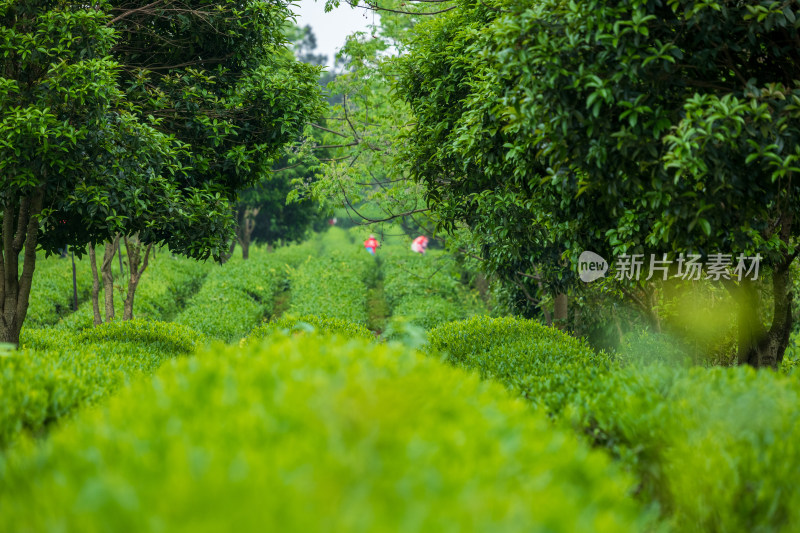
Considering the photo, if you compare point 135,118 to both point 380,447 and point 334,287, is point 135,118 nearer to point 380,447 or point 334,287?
point 380,447

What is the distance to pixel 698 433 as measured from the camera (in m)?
3.78

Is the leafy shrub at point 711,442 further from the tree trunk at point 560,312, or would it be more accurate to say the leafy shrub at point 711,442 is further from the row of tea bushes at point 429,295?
the row of tea bushes at point 429,295

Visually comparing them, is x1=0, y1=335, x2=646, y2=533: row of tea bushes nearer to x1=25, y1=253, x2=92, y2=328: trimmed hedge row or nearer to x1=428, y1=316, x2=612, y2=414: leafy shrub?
x1=428, y1=316, x2=612, y2=414: leafy shrub

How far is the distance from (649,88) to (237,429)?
188 inches

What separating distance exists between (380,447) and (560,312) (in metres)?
10.8

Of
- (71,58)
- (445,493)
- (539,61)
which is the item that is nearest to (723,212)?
(539,61)

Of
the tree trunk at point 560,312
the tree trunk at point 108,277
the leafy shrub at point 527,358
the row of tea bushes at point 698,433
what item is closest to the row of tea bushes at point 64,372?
the tree trunk at point 108,277

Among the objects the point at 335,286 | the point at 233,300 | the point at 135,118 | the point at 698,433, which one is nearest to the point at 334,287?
the point at 335,286

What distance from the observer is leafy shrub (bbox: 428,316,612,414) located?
5.53 meters

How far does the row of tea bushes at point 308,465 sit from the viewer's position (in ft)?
6.68

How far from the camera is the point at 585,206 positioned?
6.39 metres

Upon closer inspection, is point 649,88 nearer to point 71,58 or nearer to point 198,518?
point 198,518

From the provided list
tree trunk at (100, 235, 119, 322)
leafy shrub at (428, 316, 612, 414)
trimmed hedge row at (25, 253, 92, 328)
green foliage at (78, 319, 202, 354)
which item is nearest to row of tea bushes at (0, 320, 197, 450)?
green foliage at (78, 319, 202, 354)

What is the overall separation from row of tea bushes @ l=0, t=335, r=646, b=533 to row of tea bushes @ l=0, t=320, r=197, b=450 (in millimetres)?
917
